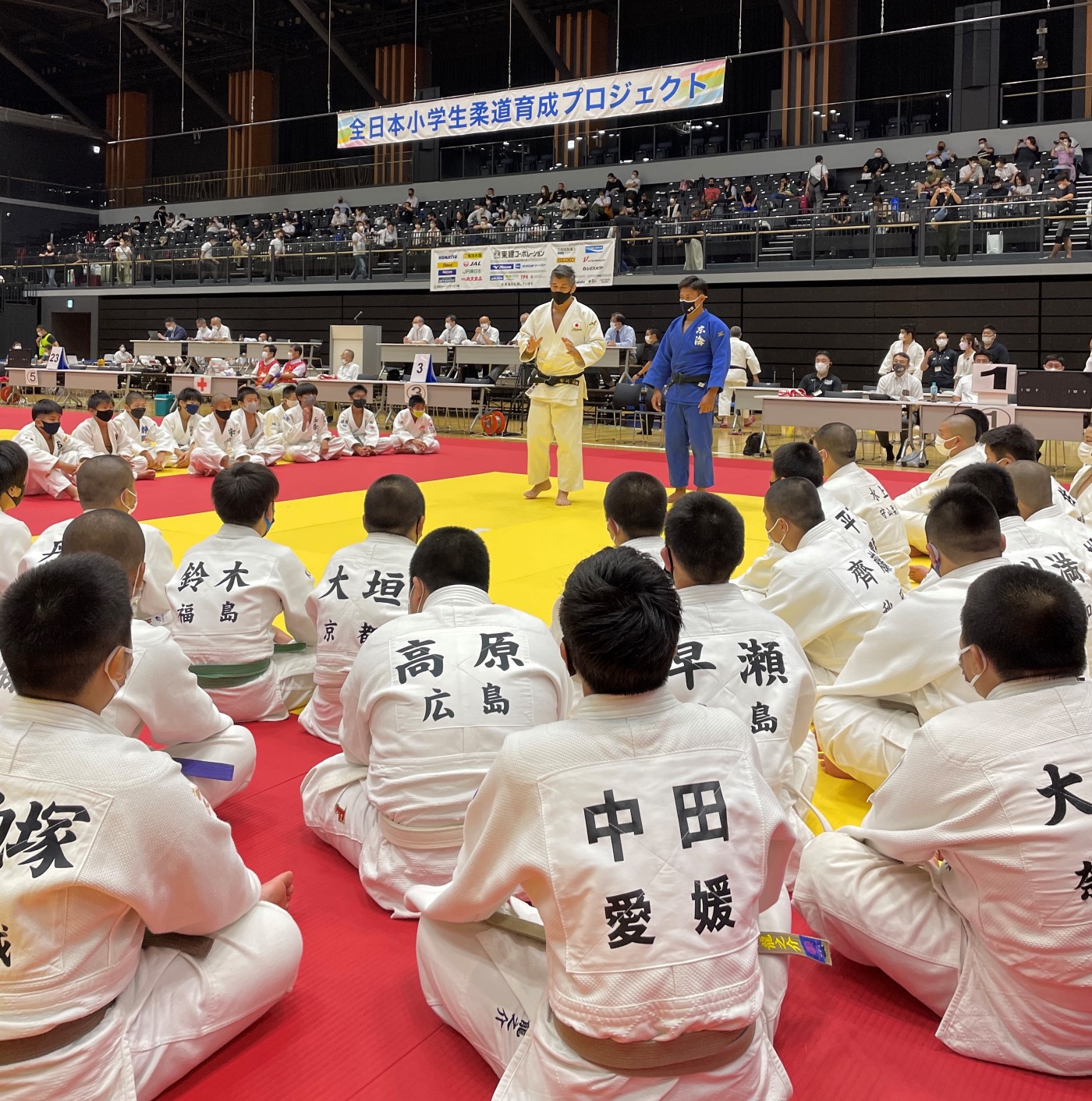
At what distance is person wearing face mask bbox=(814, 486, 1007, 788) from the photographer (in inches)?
111

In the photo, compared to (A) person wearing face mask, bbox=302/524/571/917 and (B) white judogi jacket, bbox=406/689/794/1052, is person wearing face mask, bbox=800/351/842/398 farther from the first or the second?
(B) white judogi jacket, bbox=406/689/794/1052

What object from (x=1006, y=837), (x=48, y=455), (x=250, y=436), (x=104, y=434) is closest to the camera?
(x=1006, y=837)

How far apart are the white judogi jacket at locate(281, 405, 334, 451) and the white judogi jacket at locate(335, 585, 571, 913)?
8606 millimetres

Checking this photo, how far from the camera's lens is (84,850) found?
1640 mm

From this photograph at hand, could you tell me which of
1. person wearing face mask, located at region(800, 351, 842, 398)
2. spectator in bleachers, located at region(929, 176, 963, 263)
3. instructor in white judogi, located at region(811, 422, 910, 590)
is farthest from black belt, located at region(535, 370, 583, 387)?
spectator in bleachers, located at region(929, 176, 963, 263)

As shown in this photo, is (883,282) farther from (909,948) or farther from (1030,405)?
(909,948)

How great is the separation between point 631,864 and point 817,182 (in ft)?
57.1

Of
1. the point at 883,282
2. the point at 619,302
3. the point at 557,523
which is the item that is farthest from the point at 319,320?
the point at 557,523

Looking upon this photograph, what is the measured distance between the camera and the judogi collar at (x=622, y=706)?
1673mm

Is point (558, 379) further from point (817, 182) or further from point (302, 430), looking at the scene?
point (817, 182)

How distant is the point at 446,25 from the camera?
2470cm

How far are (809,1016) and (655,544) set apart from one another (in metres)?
1.58

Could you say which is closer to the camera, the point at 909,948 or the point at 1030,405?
the point at 909,948

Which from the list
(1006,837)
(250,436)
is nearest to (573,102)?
(250,436)
